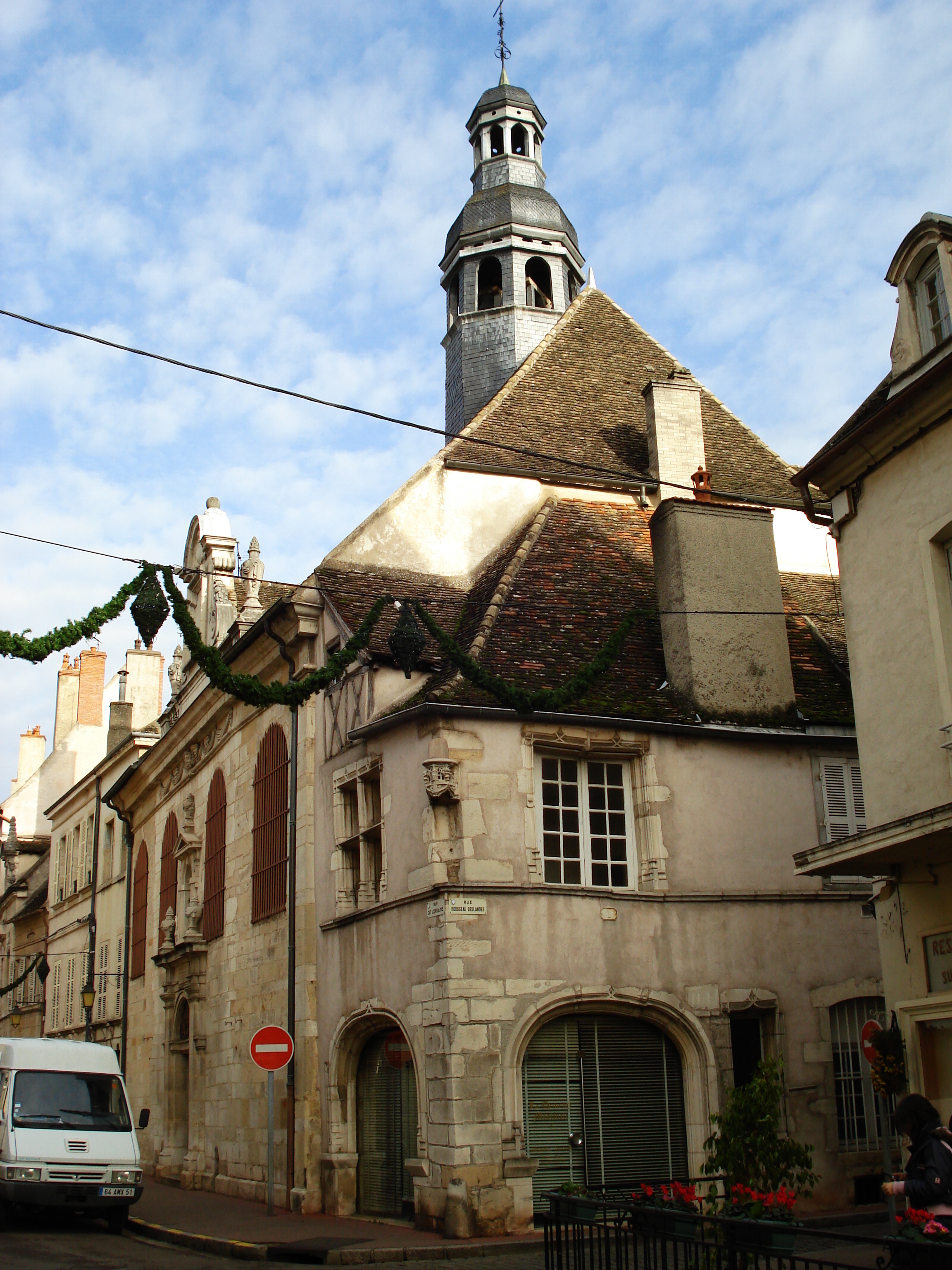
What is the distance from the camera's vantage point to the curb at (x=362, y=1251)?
35.8 feet

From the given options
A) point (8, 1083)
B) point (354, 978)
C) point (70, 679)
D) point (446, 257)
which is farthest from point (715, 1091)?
point (70, 679)

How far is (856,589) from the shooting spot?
10688 millimetres

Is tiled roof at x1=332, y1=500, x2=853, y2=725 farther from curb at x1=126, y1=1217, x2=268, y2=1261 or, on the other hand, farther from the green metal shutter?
curb at x1=126, y1=1217, x2=268, y2=1261

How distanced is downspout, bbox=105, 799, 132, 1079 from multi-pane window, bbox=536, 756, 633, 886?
14931 mm

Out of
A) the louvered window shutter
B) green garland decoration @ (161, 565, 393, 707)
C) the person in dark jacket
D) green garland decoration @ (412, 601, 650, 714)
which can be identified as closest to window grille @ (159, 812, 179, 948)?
green garland decoration @ (161, 565, 393, 707)

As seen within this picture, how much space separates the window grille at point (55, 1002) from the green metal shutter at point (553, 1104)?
22086 mm

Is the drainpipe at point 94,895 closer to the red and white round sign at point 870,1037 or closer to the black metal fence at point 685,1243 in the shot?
the red and white round sign at point 870,1037

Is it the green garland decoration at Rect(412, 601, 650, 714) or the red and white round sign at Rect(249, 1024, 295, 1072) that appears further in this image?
the red and white round sign at Rect(249, 1024, 295, 1072)

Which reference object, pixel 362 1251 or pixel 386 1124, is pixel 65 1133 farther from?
pixel 362 1251

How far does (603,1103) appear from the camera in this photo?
42.5ft

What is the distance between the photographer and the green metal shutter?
12508mm

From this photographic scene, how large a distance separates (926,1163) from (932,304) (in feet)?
21.7

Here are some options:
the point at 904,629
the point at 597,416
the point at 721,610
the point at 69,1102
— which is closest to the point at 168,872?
the point at 69,1102

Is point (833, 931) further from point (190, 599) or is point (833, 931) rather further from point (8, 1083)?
point (190, 599)
